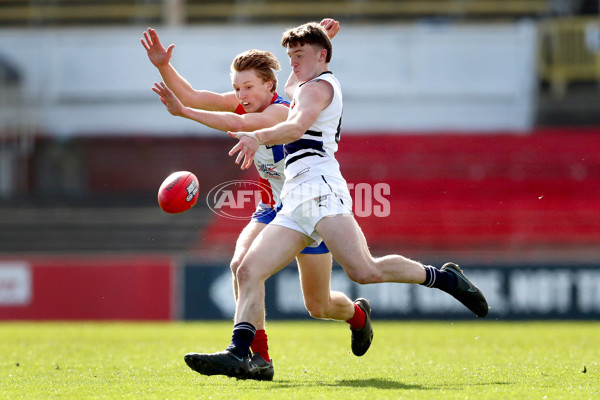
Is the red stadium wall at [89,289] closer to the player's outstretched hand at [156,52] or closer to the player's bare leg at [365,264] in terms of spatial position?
the player's outstretched hand at [156,52]

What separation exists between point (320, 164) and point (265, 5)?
1632cm

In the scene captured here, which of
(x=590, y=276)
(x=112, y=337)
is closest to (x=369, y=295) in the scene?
(x=590, y=276)

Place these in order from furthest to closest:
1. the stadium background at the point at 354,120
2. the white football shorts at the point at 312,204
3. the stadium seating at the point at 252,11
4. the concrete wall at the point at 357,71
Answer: the stadium seating at the point at 252,11, the concrete wall at the point at 357,71, the stadium background at the point at 354,120, the white football shorts at the point at 312,204

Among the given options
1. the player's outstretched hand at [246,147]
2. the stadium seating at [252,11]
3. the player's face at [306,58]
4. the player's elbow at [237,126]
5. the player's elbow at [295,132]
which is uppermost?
the stadium seating at [252,11]

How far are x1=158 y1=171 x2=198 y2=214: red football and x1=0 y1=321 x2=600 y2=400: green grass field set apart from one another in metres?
1.11

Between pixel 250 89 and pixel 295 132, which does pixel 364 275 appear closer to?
pixel 295 132

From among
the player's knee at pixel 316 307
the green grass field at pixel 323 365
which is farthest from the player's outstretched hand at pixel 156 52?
the green grass field at pixel 323 365

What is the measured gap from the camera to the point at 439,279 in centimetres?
592

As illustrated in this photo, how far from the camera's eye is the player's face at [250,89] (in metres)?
5.87

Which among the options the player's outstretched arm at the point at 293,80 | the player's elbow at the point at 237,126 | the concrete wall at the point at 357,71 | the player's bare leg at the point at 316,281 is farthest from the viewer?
the concrete wall at the point at 357,71

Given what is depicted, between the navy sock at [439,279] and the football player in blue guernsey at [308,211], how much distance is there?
15 centimetres

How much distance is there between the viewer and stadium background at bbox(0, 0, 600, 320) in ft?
56.3

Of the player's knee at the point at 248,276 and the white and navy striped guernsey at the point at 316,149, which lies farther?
the white and navy striped guernsey at the point at 316,149

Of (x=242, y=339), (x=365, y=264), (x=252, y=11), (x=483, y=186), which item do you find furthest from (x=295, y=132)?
(x=252, y=11)
